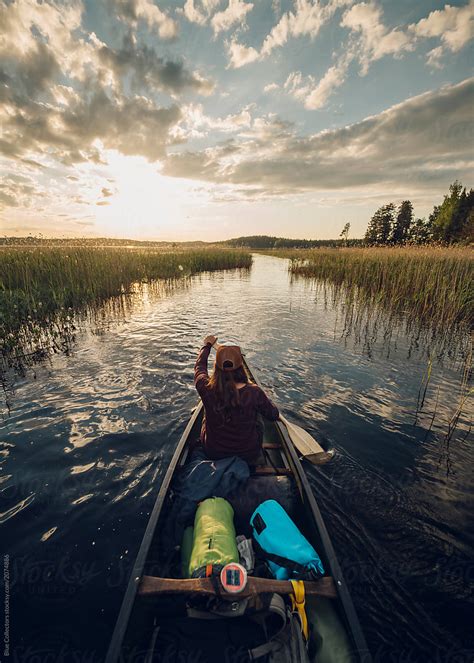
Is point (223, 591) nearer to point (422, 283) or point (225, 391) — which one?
point (225, 391)

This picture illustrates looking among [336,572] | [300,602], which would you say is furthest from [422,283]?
[300,602]

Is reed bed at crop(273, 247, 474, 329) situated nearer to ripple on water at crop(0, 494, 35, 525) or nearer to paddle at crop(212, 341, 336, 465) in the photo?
paddle at crop(212, 341, 336, 465)

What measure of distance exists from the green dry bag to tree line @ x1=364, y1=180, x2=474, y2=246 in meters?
38.2

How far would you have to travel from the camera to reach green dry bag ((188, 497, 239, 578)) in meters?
2.06

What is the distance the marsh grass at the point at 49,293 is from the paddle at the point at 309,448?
22.6 ft

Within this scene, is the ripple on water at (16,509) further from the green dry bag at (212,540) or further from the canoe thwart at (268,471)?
the canoe thwart at (268,471)

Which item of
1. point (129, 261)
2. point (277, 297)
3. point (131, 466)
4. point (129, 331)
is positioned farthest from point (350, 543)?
point (129, 261)

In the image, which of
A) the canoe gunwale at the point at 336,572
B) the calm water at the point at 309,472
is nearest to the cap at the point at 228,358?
the canoe gunwale at the point at 336,572

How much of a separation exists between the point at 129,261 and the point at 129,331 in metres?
9.80

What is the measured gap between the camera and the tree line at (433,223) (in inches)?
1655

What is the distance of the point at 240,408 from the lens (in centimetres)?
308

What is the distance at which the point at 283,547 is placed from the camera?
7.29 ft

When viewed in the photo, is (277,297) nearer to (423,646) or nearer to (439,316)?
(439,316)

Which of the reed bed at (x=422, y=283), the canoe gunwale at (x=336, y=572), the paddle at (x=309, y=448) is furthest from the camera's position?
the reed bed at (x=422, y=283)
